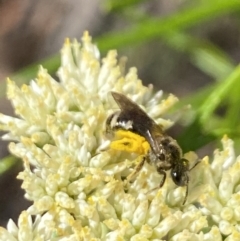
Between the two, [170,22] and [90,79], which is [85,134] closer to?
[90,79]

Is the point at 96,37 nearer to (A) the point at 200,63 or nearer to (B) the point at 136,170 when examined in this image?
(A) the point at 200,63

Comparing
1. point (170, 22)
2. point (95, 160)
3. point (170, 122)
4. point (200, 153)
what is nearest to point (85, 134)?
point (95, 160)

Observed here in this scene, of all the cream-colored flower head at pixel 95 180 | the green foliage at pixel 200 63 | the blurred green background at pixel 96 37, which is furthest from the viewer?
the blurred green background at pixel 96 37

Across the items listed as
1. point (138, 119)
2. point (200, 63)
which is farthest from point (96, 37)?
→ point (138, 119)

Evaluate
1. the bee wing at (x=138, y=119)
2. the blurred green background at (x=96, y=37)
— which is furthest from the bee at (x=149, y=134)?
the blurred green background at (x=96, y=37)

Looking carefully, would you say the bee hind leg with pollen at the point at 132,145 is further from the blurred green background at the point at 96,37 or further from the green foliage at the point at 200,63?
the blurred green background at the point at 96,37

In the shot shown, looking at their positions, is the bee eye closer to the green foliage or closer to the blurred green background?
the green foliage

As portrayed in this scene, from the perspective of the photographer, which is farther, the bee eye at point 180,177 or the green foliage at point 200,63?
the green foliage at point 200,63

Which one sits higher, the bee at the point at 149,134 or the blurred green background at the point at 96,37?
the blurred green background at the point at 96,37
